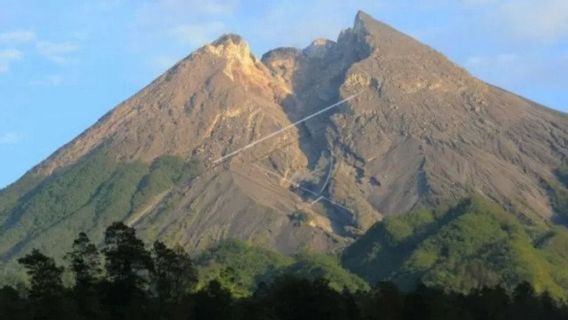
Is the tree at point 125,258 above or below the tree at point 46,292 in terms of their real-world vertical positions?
above

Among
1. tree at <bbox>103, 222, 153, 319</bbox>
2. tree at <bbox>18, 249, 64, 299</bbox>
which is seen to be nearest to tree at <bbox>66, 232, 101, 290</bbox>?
tree at <bbox>103, 222, 153, 319</bbox>

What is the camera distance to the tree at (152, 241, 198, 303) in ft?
302

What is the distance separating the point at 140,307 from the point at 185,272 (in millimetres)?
14374

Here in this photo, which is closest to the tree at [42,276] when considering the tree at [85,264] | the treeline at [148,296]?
the treeline at [148,296]

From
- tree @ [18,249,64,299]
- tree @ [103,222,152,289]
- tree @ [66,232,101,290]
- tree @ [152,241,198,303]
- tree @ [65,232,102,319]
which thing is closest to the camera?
tree @ [65,232,102,319]

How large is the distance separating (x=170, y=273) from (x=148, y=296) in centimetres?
540

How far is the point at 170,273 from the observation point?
94.1 meters

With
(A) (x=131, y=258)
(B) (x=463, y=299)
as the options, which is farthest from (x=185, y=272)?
(B) (x=463, y=299)

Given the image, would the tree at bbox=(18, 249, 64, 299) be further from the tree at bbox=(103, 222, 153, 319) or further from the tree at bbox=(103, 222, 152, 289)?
the tree at bbox=(103, 222, 152, 289)

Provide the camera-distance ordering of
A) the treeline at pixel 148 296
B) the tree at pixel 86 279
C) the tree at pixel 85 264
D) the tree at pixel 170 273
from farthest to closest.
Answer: the tree at pixel 170 273 → the tree at pixel 85 264 → the treeline at pixel 148 296 → the tree at pixel 86 279

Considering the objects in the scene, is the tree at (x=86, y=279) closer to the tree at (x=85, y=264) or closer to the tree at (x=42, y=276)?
the tree at (x=85, y=264)

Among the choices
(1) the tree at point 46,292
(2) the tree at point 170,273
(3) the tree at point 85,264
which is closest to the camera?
(1) the tree at point 46,292

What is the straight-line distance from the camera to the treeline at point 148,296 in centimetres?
7719

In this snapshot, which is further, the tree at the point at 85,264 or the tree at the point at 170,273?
the tree at the point at 170,273
